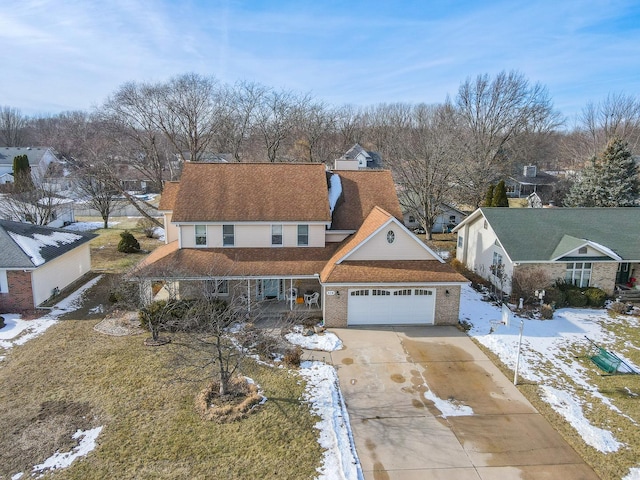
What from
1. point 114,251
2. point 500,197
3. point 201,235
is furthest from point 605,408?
point 114,251

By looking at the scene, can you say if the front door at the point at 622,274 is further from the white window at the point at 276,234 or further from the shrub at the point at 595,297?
the white window at the point at 276,234

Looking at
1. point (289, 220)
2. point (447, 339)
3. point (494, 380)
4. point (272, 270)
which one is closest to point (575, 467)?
point (494, 380)

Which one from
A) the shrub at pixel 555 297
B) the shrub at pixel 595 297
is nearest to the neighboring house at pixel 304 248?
the shrub at pixel 555 297

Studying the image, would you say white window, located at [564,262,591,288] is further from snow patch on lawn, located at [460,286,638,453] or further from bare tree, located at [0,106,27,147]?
bare tree, located at [0,106,27,147]

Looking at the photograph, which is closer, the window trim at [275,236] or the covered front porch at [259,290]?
→ the covered front porch at [259,290]

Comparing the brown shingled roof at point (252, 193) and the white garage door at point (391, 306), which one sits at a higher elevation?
the brown shingled roof at point (252, 193)

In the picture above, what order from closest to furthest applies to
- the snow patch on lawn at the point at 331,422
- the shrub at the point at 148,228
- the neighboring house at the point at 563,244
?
the snow patch on lawn at the point at 331,422
the neighboring house at the point at 563,244
the shrub at the point at 148,228

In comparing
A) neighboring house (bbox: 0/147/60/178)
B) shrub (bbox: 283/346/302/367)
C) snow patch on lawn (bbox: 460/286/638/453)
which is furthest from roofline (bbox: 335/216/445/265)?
neighboring house (bbox: 0/147/60/178)
